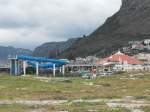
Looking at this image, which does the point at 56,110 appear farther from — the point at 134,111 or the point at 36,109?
the point at 134,111

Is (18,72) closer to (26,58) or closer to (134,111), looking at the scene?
(26,58)

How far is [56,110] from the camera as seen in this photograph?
138 ft

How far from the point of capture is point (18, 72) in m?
198

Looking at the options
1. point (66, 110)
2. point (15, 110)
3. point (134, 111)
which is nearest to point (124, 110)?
point (134, 111)

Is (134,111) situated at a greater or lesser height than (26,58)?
lesser

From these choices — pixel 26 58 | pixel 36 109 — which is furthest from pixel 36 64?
pixel 36 109

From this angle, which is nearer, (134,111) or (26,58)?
(134,111)

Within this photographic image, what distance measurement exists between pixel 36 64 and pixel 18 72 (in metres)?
7.62

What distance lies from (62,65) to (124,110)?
6131 inches

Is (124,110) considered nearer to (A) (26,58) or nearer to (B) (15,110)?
(B) (15,110)

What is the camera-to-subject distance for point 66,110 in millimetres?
41750

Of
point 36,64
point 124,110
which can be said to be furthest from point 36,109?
point 36,64

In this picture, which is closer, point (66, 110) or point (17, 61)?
point (66, 110)

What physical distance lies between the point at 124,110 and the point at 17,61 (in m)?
161
